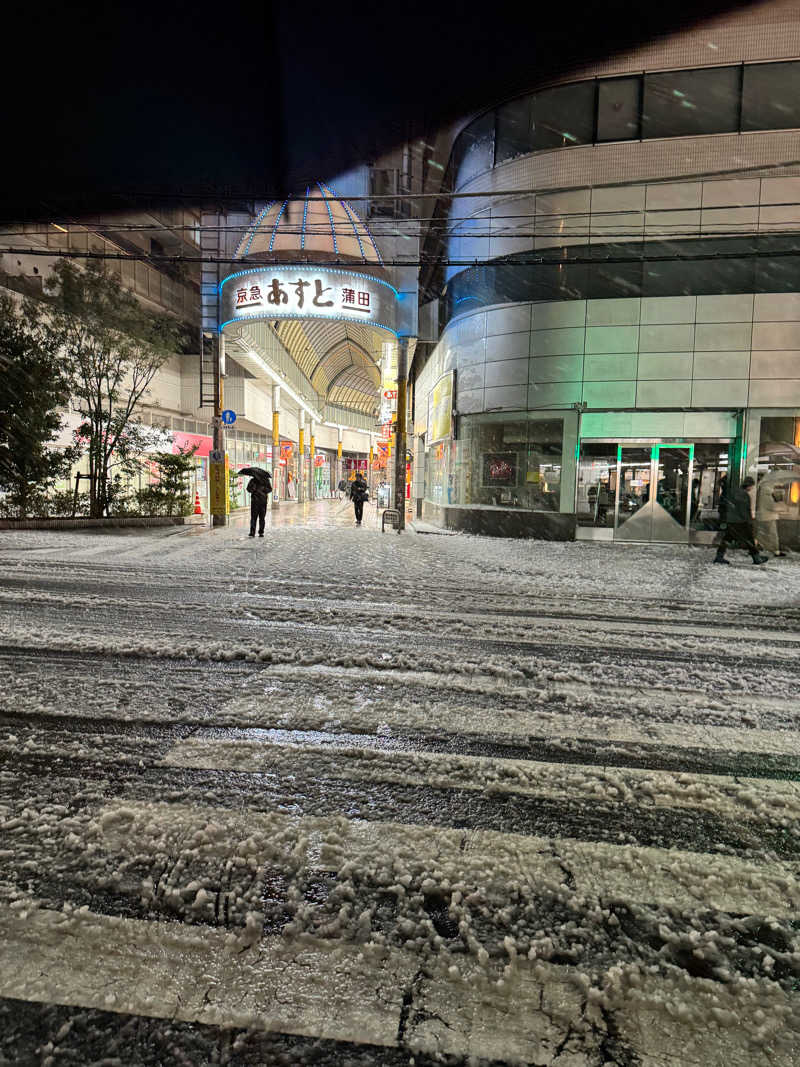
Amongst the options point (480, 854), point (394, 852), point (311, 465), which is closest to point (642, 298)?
point (480, 854)

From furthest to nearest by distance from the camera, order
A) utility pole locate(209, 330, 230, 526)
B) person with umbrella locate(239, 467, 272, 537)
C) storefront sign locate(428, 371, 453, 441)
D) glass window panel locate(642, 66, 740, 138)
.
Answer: storefront sign locate(428, 371, 453, 441) < utility pole locate(209, 330, 230, 526) < glass window panel locate(642, 66, 740, 138) < person with umbrella locate(239, 467, 272, 537)

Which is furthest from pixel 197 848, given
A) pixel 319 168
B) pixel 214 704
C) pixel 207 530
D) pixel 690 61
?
pixel 690 61

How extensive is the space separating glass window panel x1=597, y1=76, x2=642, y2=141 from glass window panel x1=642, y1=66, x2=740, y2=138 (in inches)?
10.4

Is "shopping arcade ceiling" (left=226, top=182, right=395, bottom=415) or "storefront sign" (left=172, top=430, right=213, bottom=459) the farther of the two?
"storefront sign" (left=172, top=430, right=213, bottom=459)

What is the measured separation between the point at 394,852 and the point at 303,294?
18.0 meters

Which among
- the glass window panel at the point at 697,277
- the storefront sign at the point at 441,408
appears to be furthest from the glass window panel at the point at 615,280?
the storefront sign at the point at 441,408

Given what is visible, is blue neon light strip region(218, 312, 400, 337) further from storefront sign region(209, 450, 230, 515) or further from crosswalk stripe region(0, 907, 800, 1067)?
crosswalk stripe region(0, 907, 800, 1067)

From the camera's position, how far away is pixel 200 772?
281 centimetres

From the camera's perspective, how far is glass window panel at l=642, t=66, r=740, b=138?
15.7m

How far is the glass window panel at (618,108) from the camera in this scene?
16.4 m

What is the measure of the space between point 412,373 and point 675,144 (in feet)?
78.0

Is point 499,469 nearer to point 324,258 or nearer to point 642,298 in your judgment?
point 642,298

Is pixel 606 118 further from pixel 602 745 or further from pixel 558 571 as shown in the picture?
pixel 602 745

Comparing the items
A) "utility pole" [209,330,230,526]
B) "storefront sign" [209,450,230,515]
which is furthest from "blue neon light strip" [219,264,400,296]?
"storefront sign" [209,450,230,515]
